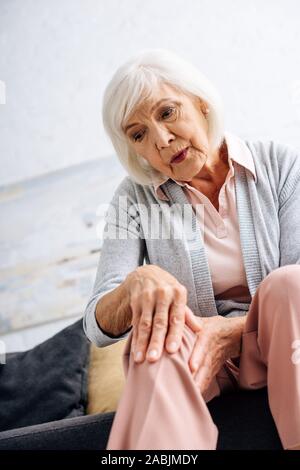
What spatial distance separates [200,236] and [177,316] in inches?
12.8

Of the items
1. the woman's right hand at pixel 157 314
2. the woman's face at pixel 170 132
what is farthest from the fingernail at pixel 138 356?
the woman's face at pixel 170 132

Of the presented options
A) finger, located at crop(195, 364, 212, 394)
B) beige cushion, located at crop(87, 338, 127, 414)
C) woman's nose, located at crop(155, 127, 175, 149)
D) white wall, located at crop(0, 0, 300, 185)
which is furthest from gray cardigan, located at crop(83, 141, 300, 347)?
white wall, located at crop(0, 0, 300, 185)

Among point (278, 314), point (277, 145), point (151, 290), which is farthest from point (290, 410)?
point (277, 145)

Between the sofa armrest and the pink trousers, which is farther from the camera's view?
the sofa armrest

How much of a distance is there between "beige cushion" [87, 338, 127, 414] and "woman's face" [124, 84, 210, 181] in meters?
0.63

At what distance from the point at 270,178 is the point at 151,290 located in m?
0.46

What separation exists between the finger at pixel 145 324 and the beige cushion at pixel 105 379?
0.64 m

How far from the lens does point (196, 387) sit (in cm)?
69

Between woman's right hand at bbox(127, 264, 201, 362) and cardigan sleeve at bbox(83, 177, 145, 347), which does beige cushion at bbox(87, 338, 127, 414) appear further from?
woman's right hand at bbox(127, 264, 201, 362)

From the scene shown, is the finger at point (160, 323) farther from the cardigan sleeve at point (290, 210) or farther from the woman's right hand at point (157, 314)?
the cardigan sleeve at point (290, 210)

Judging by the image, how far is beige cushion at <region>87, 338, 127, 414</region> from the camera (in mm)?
1369

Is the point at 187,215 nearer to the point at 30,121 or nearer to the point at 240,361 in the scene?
the point at 240,361

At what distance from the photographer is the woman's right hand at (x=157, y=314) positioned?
2.40 feet
